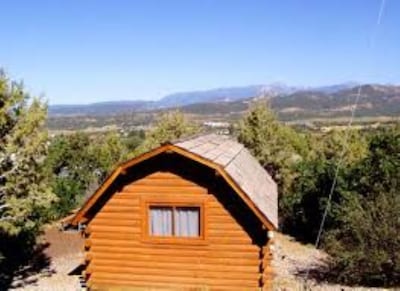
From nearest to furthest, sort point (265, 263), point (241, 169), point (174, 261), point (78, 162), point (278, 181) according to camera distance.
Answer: point (265, 263) → point (174, 261) → point (241, 169) → point (278, 181) → point (78, 162)

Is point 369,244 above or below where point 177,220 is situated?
below

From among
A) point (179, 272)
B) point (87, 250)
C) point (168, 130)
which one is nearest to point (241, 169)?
point (179, 272)

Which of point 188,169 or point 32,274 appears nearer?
point 188,169

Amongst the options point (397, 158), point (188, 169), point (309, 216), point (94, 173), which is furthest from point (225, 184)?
point (94, 173)

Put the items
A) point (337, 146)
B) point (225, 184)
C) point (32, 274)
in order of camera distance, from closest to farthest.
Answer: point (225, 184) → point (32, 274) → point (337, 146)

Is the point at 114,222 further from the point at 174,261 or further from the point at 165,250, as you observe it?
the point at 174,261

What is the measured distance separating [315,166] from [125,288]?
16043mm

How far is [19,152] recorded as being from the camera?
19297 mm

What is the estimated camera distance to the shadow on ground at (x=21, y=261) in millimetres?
21109

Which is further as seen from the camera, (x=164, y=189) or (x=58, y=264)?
(x=58, y=264)

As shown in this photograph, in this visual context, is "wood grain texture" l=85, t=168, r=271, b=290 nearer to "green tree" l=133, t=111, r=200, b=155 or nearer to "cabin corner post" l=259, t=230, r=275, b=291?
"cabin corner post" l=259, t=230, r=275, b=291

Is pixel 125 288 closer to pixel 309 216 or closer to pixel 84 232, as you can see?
pixel 84 232

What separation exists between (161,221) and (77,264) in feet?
21.4

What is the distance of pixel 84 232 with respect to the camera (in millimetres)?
19031
